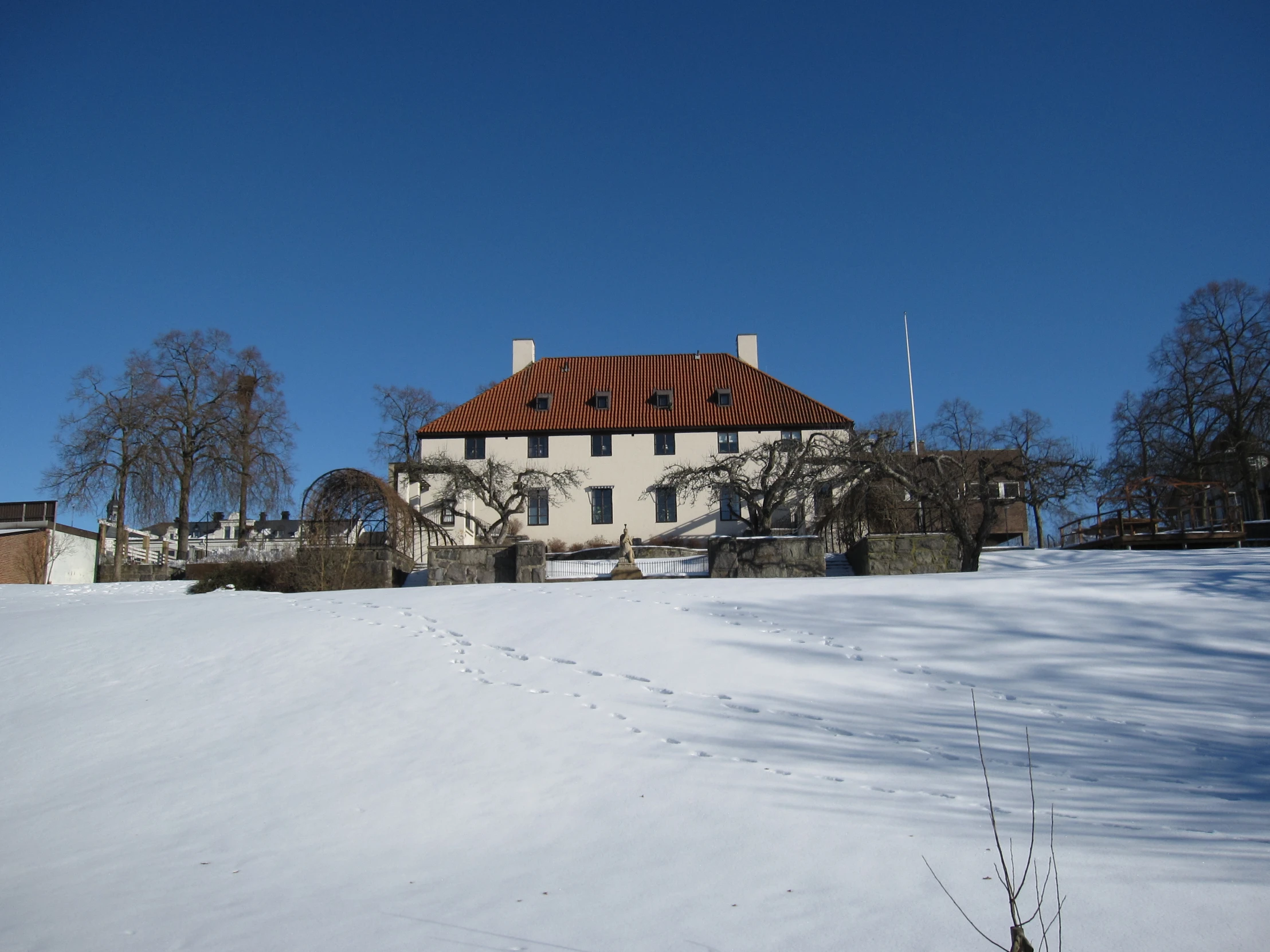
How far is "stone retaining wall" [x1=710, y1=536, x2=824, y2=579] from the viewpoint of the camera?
61.2ft

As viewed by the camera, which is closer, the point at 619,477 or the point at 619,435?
the point at 619,477

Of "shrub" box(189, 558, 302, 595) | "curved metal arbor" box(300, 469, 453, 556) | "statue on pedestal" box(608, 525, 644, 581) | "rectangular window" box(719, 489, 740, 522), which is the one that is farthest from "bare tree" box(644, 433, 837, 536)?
"shrub" box(189, 558, 302, 595)

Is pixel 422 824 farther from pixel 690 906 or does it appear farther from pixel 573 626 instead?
pixel 573 626

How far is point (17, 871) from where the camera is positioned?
6277 mm

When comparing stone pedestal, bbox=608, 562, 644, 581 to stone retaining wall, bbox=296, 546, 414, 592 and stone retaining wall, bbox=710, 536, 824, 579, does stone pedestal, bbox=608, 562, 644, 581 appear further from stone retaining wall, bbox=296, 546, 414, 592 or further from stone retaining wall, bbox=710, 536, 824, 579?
stone retaining wall, bbox=296, 546, 414, 592

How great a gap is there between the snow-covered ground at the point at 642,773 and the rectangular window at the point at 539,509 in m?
28.7

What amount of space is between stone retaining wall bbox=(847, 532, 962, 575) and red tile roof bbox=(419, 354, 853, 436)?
23.7 meters

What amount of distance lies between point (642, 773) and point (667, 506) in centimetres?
Answer: 3496

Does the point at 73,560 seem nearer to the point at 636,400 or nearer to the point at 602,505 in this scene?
the point at 602,505

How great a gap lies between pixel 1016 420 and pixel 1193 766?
46.2 meters

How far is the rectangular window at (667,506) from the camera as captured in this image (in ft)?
138

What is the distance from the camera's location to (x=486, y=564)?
20.0 m

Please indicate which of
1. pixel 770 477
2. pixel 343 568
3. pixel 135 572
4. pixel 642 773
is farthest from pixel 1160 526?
pixel 135 572

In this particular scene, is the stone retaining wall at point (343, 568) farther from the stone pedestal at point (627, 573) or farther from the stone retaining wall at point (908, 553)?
the stone retaining wall at point (908, 553)
